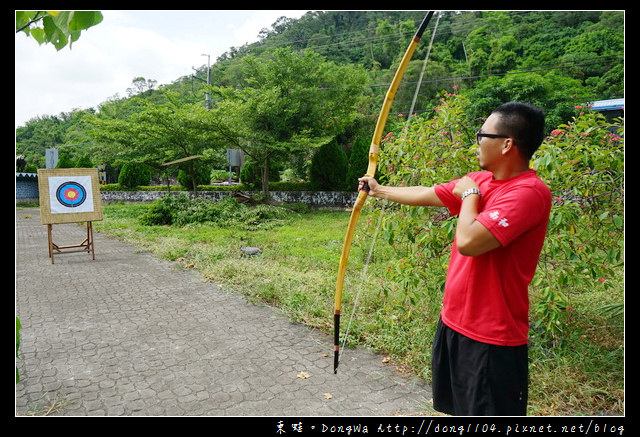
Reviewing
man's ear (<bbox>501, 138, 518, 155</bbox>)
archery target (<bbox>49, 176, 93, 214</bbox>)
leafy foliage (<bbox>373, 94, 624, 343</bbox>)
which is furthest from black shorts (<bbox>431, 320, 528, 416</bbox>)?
archery target (<bbox>49, 176, 93, 214</bbox>)

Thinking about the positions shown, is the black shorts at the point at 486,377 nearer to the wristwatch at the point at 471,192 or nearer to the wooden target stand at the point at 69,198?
the wristwatch at the point at 471,192

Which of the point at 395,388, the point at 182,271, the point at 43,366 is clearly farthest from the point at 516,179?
the point at 182,271

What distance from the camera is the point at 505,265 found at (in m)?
1.54

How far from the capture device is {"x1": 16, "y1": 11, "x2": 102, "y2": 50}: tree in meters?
1.63

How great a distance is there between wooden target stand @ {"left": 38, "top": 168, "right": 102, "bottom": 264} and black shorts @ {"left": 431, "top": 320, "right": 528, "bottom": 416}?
7080mm

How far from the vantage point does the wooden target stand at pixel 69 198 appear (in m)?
7.20

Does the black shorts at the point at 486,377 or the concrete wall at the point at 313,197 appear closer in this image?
the black shorts at the point at 486,377

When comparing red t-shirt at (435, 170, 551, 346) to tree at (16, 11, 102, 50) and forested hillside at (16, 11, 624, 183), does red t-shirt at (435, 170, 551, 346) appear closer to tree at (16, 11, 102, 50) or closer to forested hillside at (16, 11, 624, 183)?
tree at (16, 11, 102, 50)

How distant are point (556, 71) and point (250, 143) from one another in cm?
1852

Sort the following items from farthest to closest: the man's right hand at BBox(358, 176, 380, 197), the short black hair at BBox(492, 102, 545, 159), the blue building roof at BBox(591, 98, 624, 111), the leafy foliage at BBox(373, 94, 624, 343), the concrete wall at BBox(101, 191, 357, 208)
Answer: the blue building roof at BBox(591, 98, 624, 111)
the concrete wall at BBox(101, 191, 357, 208)
the leafy foliage at BBox(373, 94, 624, 343)
the man's right hand at BBox(358, 176, 380, 197)
the short black hair at BBox(492, 102, 545, 159)

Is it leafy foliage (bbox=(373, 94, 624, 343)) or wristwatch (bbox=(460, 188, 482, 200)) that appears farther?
leafy foliage (bbox=(373, 94, 624, 343))

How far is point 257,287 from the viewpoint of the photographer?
5105 millimetres

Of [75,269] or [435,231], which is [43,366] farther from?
[75,269]

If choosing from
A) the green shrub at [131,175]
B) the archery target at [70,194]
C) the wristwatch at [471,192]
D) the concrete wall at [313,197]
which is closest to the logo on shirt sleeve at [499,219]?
the wristwatch at [471,192]
